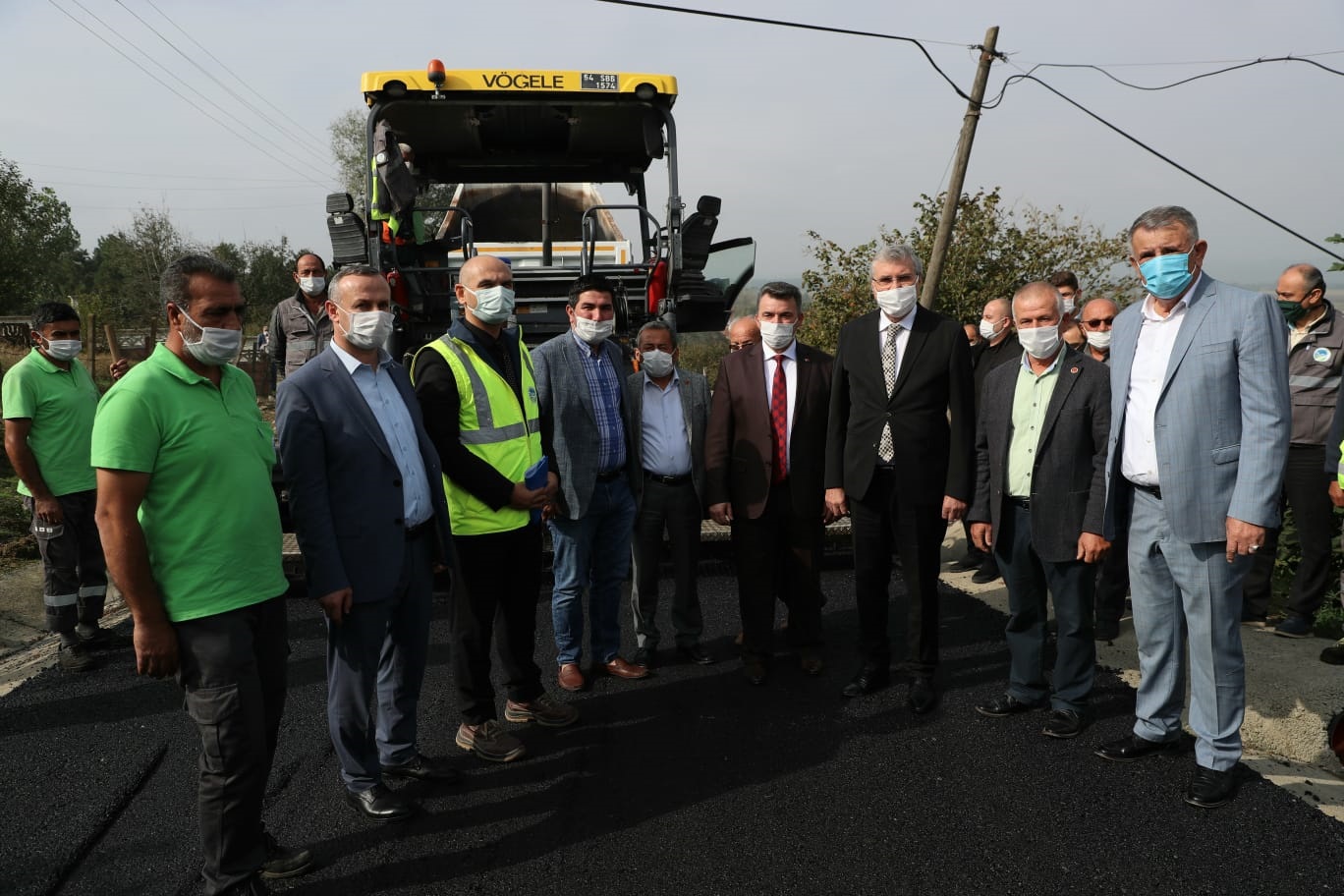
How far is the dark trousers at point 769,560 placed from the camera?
4617 mm

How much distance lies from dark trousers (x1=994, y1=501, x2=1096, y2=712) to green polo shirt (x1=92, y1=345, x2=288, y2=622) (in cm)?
320

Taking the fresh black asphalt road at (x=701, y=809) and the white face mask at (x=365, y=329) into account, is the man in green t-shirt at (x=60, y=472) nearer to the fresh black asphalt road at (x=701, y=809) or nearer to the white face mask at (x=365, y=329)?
the fresh black asphalt road at (x=701, y=809)

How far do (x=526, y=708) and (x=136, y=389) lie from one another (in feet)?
7.44

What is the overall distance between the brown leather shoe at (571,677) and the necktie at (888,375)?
1.89 meters

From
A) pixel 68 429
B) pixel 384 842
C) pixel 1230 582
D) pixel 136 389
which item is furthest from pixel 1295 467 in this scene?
pixel 68 429

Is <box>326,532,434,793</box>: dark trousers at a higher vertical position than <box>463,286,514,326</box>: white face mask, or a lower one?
lower

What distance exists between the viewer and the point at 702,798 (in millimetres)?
3338

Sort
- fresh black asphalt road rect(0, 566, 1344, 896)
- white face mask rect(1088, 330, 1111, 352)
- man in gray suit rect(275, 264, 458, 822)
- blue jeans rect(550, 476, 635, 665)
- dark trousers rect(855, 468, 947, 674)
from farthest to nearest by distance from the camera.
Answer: white face mask rect(1088, 330, 1111, 352) < blue jeans rect(550, 476, 635, 665) < dark trousers rect(855, 468, 947, 674) < man in gray suit rect(275, 264, 458, 822) < fresh black asphalt road rect(0, 566, 1344, 896)

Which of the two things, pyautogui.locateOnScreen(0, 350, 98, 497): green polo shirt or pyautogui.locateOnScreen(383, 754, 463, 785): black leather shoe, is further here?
pyautogui.locateOnScreen(0, 350, 98, 497): green polo shirt

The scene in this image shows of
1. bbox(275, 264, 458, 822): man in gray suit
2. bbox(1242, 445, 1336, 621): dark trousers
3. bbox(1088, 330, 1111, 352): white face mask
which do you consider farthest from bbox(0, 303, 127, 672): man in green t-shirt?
bbox(1242, 445, 1336, 621): dark trousers

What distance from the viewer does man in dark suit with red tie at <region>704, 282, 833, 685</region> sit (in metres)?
4.54

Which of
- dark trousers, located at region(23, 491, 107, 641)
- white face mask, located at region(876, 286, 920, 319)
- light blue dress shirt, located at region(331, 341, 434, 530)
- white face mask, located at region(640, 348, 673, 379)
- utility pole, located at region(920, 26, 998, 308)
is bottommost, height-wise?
dark trousers, located at region(23, 491, 107, 641)

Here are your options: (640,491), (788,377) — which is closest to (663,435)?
(640,491)

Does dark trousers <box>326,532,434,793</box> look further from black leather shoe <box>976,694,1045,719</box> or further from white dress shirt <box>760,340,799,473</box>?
black leather shoe <box>976,694,1045,719</box>
